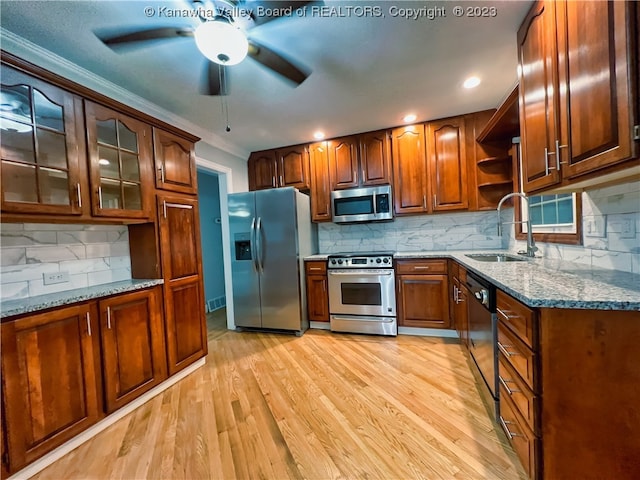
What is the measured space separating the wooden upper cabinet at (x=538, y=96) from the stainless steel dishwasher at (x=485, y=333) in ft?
2.29

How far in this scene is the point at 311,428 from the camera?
1.64 m

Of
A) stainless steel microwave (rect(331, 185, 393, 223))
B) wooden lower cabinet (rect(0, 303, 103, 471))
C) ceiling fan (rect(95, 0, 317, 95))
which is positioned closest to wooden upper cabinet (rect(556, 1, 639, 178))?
ceiling fan (rect(95, 0, 317, 95))

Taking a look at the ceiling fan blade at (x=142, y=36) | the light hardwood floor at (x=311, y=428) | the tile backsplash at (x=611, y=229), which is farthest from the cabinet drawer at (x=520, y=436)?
the ceiling fan blade at (x=142, y=36)

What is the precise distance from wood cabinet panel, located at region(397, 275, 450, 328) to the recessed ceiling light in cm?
185

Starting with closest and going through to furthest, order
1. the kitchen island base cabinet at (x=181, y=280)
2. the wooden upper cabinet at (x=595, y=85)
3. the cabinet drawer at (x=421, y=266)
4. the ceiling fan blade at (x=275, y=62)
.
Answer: the wooden upper cabinet at (x=595, y=85)
the ceiling fan blade at (x=275, y=62)
the kitchen island base cabinet at (x=181, y=280)
the cabinet drawer at (x=421, y=266)

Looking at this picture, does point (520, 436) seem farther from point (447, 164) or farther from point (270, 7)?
point (447, 164)

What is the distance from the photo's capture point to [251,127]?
118 inches

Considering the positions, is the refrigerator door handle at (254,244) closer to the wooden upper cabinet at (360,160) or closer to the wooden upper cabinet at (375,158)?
the wooden upper cabinet at (360,160)

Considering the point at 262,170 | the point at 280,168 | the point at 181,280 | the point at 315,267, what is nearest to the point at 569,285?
the point at 315,267

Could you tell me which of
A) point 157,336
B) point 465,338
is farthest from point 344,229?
point 157,336

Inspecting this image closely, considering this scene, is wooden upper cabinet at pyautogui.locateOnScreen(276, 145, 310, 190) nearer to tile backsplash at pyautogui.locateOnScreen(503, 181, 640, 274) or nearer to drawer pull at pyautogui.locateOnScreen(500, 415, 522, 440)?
tile backsplash at pyautogui.locateOnScreen(503, 181, 640, 274)

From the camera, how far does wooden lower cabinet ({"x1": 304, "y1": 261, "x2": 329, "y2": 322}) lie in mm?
3289

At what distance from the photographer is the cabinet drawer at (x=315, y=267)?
3283 millimetres

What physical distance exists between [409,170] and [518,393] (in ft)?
8.25
